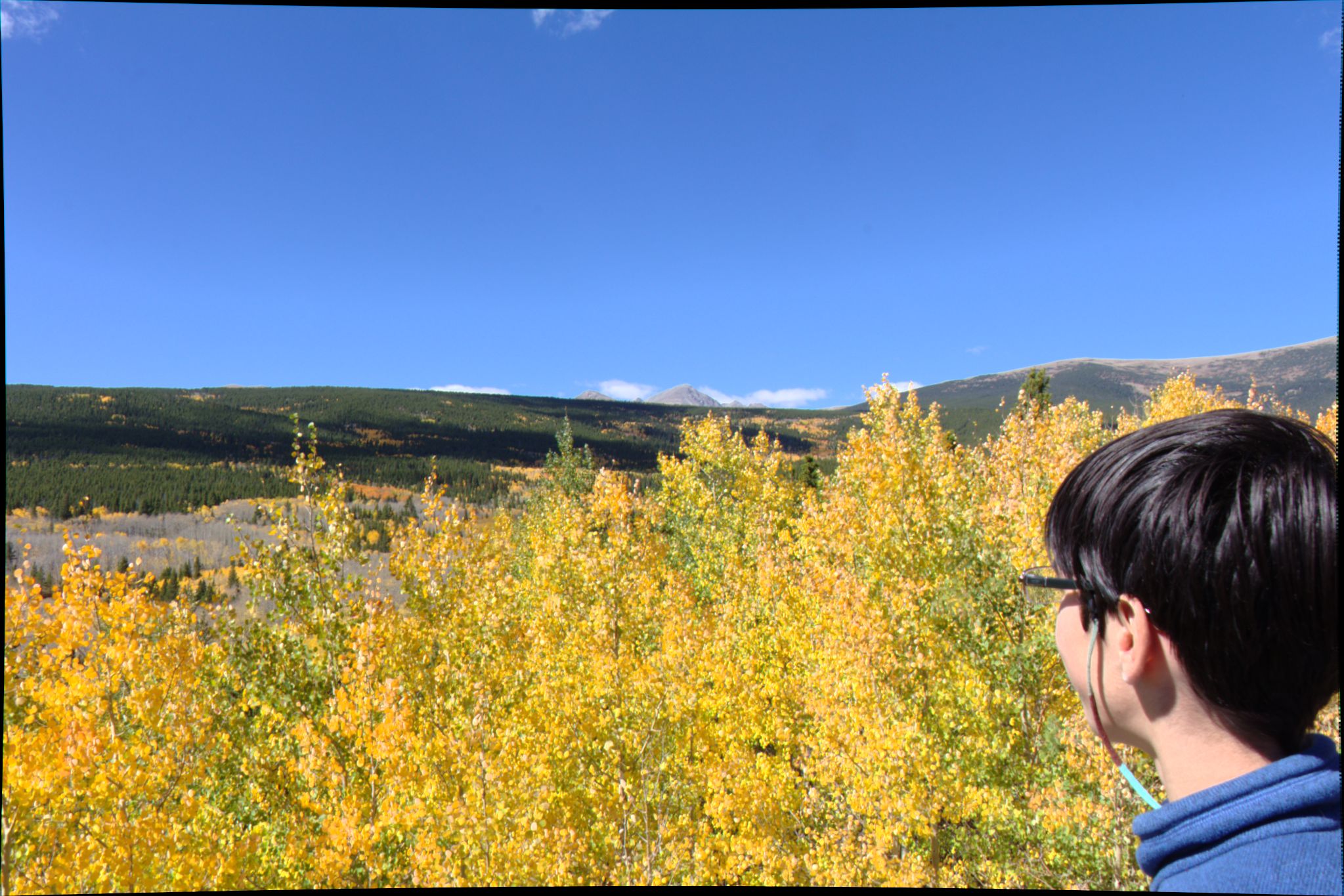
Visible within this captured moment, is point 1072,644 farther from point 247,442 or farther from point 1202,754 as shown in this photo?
point 247,442

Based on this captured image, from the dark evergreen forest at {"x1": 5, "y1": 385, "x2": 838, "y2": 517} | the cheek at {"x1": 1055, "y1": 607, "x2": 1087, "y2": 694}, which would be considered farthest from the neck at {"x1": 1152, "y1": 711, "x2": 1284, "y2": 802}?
the dark evergreen forest at {"x1": 5, "y1": 385, "x2": 838, "y2": 517}

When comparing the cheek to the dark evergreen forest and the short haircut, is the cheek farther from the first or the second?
the dark evergreen forest

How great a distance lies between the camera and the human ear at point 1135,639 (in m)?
1.33

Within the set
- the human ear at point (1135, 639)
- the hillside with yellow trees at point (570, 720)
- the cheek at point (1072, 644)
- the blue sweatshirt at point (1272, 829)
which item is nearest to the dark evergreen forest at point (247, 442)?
the hillside with yellow trees at point (570, 720)

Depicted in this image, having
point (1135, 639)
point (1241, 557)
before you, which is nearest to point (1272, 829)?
point (1135, 639)

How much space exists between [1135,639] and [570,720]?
12.4m

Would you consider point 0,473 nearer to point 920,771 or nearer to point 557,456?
point 920,771

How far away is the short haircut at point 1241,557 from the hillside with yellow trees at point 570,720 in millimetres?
7737

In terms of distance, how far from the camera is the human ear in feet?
4.37

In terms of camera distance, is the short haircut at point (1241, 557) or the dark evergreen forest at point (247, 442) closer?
the short haircut at point (1241, 557)

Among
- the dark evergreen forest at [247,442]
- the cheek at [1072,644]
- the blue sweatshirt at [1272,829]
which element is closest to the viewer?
the blue sweatshirt at [1272,829]

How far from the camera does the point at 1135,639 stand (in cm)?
136

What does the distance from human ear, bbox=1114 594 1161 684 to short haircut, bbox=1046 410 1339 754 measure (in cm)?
2

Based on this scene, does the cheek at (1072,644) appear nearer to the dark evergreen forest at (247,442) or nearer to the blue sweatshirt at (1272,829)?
the blue sweatshirt at (1272,829)
